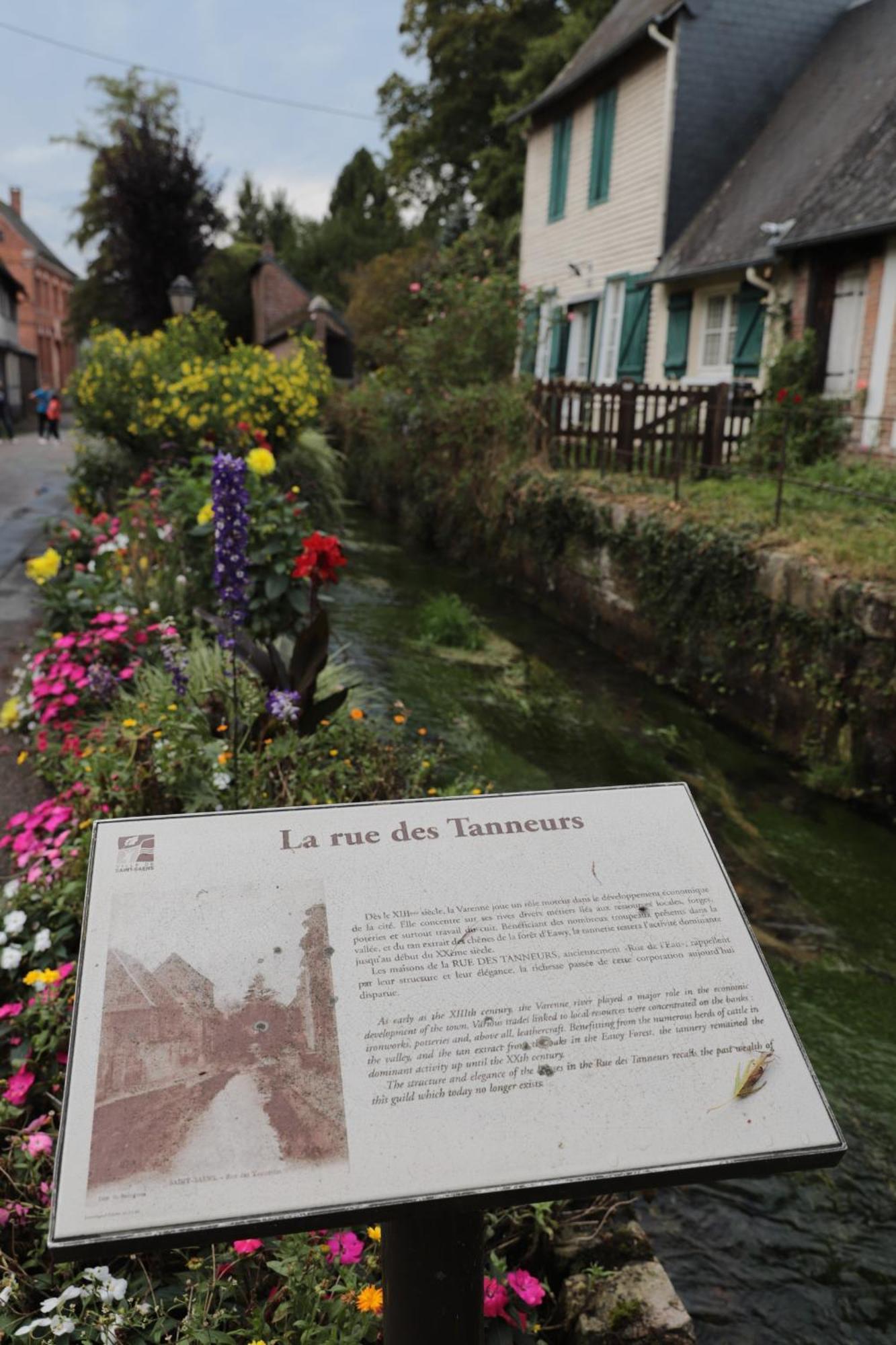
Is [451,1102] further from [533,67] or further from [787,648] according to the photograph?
[533,67]

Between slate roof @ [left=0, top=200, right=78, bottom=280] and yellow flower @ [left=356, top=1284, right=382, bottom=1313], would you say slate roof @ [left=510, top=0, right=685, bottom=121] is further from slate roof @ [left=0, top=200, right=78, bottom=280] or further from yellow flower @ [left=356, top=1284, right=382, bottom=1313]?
slate roof @ [left=0, top=200, right=78, bottom=280]

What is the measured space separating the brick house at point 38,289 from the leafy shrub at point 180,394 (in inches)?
1588

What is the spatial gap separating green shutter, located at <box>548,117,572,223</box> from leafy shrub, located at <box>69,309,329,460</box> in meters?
8.73

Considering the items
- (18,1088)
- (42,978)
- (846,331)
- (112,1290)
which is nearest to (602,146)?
(846,331)

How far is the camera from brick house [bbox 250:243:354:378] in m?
36.9

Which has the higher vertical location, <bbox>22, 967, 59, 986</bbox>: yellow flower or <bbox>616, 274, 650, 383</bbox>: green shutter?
<bbox>616, 274, 650, 383</bbox>: green shutter

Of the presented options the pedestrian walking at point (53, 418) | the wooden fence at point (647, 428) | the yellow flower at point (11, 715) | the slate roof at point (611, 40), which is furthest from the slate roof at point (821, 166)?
the pedestrian walking at point (53, 418)

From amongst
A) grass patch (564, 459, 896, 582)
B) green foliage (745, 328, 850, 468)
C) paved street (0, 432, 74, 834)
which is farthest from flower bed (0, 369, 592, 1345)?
green foliage (745, 328, 850, 468)

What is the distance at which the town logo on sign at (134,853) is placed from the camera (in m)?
1.97

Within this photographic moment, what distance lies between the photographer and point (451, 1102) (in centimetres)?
164

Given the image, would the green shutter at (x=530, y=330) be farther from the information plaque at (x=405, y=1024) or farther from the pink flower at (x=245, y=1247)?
the pink flower at (x=245, y=1247)

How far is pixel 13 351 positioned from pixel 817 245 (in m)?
40.6

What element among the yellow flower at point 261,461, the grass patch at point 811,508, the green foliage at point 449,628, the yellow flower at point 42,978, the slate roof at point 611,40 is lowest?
the green foliage at point 449,628

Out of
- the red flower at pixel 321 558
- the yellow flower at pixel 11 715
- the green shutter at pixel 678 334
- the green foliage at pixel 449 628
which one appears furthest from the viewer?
the green shutter at pixel 678 334
